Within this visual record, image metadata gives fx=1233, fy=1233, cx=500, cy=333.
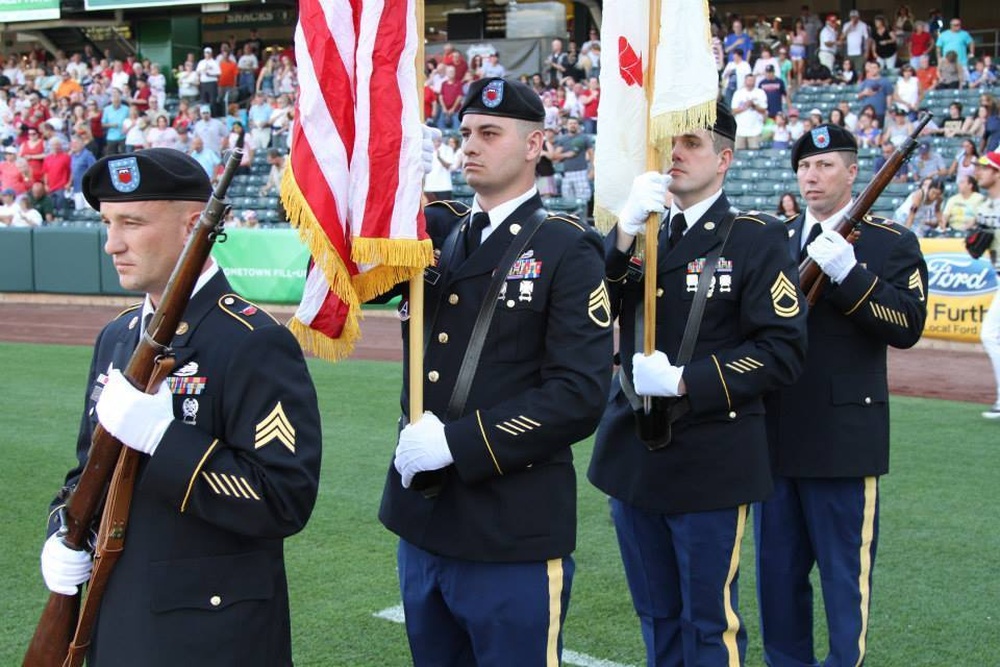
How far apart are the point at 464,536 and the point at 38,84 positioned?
29345 mm

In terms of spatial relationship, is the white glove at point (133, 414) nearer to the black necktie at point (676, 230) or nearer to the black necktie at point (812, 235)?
the black necktie at point (676, 230)

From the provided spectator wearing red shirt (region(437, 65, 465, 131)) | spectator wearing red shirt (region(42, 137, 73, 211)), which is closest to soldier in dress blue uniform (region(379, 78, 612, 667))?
spectator wearing red shirt (region(437, 65, 465, 131))

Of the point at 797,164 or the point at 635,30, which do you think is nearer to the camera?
the point at 635,30

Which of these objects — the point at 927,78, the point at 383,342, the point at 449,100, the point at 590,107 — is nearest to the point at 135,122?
the point at 449,100

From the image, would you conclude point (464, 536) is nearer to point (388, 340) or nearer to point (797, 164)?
point (797, 164)

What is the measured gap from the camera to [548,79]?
2475cm

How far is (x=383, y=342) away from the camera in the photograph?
48.8ft

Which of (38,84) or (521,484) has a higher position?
(38,84)

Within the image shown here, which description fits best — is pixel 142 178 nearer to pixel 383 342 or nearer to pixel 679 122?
pixel 679 122

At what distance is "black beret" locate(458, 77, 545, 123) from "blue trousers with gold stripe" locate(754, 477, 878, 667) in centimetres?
179

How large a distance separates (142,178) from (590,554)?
400 centimetres

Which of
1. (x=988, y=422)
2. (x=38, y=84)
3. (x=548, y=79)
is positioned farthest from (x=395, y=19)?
(x=38, y=84)

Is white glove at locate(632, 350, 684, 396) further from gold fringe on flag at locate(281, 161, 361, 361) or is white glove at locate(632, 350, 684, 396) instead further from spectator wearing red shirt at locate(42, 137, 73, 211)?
spectator wearing red shirt at locate(42, 137, 73, 211)

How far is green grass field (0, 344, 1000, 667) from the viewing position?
5.02 m
